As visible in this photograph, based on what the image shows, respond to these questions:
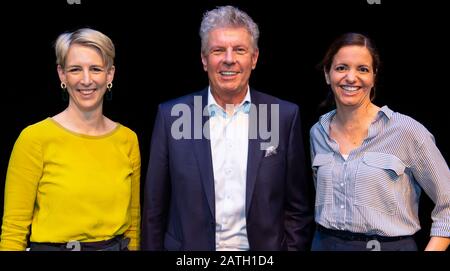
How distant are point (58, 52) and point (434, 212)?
2343 mm

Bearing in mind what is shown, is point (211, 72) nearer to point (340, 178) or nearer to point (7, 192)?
point (340, 178)

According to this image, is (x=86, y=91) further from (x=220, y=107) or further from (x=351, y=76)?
(x=351, y=76)

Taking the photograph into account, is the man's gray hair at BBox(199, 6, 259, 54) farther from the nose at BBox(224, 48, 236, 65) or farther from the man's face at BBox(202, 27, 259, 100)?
the nose at BBox(224, 48, 236, 65)

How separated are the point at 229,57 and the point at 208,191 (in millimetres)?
764

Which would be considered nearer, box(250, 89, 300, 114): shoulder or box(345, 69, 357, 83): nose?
box(345, 69, 357, 83): nose

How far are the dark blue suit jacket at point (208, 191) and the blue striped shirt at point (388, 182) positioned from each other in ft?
0.84

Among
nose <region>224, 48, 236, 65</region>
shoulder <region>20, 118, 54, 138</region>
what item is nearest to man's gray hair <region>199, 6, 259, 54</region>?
nose <region>224, 48, 236, 65</region>

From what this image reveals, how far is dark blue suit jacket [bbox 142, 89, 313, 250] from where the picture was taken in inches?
138

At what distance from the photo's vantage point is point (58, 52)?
366cm

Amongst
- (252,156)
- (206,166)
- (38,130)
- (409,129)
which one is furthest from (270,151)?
(38,130)

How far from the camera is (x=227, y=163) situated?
3555 millimetres

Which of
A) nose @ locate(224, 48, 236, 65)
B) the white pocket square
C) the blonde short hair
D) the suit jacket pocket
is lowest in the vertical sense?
the suit jacket pocket

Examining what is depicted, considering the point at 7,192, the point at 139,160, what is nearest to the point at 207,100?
the point at 139,160

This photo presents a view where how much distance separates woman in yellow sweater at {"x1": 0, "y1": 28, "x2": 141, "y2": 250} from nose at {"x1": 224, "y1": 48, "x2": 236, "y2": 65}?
2.32 feet
